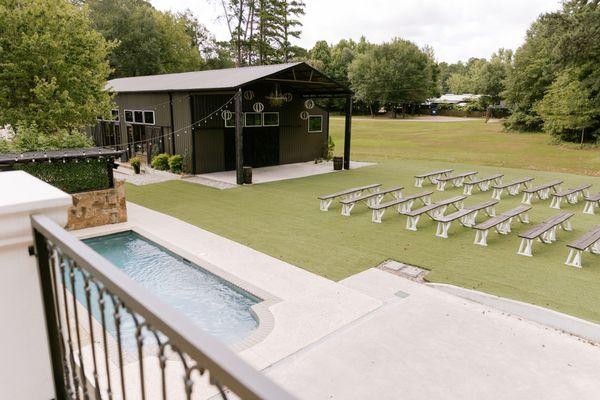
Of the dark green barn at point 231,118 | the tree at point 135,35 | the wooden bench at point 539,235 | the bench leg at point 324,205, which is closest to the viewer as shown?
the wooden bench at point 539,235

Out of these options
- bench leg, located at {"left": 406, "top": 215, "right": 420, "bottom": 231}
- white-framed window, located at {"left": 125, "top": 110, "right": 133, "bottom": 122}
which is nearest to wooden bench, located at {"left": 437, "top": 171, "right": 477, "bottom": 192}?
bench leg, located at {"left": 406, "top": 215, "right": 420, "bottom": 231}

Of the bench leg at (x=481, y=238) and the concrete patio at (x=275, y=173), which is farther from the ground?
the concrete patio at (x=275, y=173)

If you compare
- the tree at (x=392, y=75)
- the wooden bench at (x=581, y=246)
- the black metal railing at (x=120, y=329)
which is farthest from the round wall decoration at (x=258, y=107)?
the tree at (x=392, y=75)

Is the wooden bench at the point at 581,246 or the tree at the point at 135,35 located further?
the tree at the point at 135,35

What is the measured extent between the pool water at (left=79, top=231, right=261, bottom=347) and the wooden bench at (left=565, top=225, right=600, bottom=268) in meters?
6.17

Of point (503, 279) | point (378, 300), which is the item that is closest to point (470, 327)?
point (378, 300)

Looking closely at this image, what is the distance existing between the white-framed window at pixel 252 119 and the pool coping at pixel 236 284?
9765 mm

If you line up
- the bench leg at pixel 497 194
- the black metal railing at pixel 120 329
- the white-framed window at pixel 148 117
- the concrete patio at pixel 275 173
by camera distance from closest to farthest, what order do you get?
the black metal railing at pixel 120 329 → the bench leg at pixel 497 194 → the concrete patio at pixel 275 173 → the white-framed window at pixel 148 117

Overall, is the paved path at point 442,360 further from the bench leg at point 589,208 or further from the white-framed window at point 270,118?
the white-framed window at point 270,118

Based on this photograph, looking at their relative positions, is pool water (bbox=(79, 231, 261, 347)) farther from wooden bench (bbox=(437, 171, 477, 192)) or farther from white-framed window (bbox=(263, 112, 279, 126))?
white-framed window (bbox=(263, 112, 279, 126))

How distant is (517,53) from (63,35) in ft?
136

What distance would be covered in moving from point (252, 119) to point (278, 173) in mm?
2948

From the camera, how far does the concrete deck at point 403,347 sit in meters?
4.73

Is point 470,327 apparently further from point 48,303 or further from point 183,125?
point 183,125
